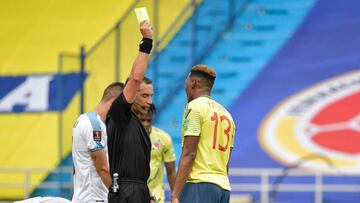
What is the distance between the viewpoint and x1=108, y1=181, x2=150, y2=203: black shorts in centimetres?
911

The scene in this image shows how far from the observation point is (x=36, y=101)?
23141 mm

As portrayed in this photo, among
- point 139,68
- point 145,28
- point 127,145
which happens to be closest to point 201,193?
point 127,145

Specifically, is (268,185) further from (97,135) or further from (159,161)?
(97,135)

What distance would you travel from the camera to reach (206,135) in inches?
376

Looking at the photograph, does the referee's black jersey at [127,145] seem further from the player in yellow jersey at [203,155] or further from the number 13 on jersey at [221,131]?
the number 13 on jersey at [221,131]

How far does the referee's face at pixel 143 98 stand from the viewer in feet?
31.2

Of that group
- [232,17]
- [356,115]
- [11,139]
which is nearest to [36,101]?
[11,139]

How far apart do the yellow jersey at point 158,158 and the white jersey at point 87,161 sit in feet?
8.38

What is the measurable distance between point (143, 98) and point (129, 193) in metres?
0.91

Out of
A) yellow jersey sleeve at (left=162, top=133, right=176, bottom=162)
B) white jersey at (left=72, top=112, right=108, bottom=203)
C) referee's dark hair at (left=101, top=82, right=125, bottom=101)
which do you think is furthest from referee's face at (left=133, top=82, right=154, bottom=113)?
yellow jersey sleeve at (left=162, top=133, right=176, bottom=162)

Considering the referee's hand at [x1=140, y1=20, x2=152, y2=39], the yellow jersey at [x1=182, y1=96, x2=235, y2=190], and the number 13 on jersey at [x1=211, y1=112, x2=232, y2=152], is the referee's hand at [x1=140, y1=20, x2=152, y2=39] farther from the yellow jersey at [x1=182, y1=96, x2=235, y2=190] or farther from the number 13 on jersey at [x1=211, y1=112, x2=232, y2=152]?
the number 13 on jersey at [x1=211, y1=112, x2=232, y2=152]

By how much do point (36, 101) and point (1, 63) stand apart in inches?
57.2

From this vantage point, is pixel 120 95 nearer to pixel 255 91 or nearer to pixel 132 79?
pixel 132 79

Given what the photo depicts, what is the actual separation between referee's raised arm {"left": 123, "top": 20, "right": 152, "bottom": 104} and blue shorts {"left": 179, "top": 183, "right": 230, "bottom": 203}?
45.5 inches
